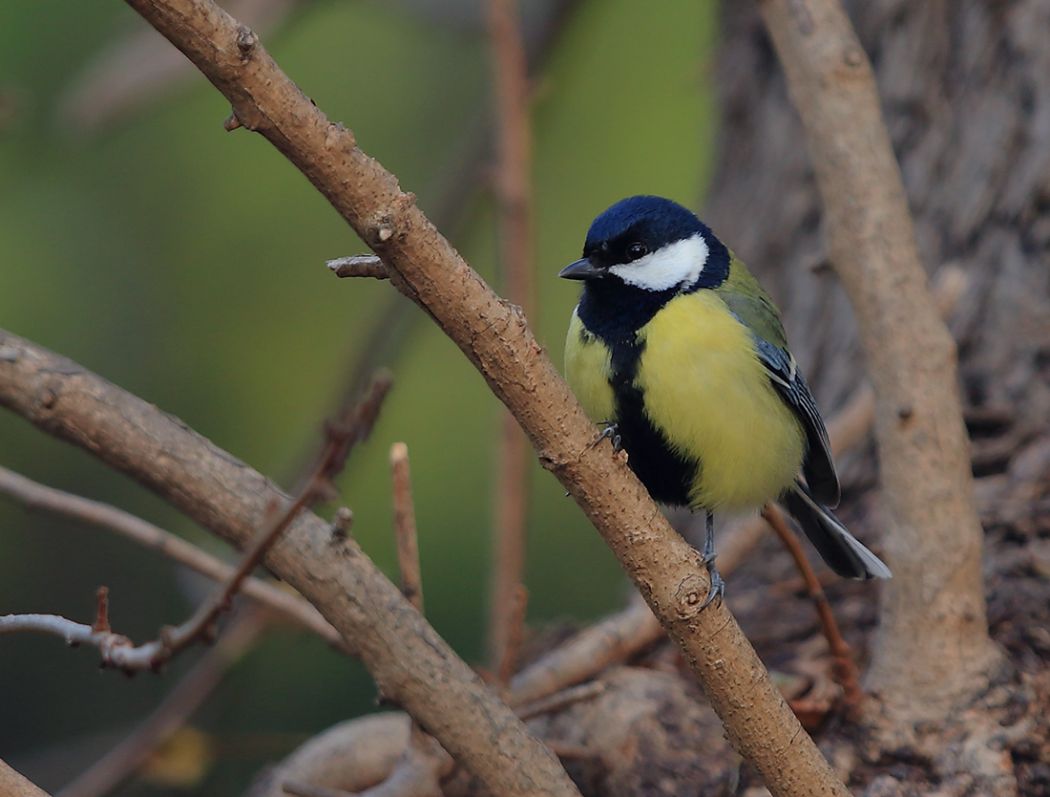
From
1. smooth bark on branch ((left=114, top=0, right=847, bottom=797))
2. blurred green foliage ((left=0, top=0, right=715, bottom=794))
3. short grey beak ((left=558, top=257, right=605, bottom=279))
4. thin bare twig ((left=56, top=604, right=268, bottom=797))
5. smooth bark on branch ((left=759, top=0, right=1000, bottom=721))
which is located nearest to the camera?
smooth bark on branch ((left=114, top=0, right=847, bottom=797))

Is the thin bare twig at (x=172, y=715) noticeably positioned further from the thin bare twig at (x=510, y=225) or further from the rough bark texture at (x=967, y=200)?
the rough bark texture at (x=967, y=200)

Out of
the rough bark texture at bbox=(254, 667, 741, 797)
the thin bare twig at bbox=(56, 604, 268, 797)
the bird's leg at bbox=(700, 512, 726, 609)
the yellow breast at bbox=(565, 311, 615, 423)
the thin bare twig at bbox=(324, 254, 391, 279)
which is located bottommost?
the rough bark texture at bbox=(254, 667, 741, 797)

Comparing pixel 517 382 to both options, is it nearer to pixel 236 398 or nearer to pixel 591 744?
pixel 591 744

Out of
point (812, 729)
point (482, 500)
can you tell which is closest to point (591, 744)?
point (812, 729)

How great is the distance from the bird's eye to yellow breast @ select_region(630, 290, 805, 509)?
138 millimetres

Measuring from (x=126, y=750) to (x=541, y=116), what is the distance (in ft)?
9.66

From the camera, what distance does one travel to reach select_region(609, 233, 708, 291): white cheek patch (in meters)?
2.52

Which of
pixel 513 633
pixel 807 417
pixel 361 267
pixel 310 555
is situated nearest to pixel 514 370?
pixel 361 267

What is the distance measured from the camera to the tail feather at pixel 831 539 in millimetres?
2596

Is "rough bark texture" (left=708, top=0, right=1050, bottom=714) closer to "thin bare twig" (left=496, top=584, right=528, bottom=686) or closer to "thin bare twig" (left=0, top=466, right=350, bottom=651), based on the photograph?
"thin bare twig" (left=496, top=584, right=528, bottom=686)

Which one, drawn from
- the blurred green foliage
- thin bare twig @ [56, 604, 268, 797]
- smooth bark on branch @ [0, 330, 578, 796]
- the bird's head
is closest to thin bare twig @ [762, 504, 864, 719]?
the bird's head

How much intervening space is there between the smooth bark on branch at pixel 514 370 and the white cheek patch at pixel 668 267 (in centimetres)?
88

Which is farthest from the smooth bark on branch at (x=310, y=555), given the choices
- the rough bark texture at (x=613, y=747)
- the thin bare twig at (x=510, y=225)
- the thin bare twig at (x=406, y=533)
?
the thin bare twig at (x=510, y=225)

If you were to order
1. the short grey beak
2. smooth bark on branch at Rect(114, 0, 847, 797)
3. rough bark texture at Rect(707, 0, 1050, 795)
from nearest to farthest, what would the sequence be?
smooth bark on branch at Rect(114, 0, 847, 797)
the short grey beak
rough bark texture at Rect(707, 0, 1050, 795)
